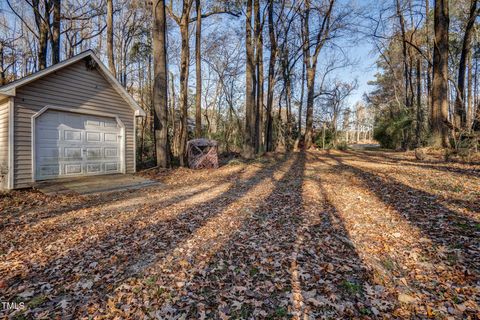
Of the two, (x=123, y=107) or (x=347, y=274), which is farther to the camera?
(x=123, y=107)

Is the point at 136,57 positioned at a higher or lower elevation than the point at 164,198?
higher

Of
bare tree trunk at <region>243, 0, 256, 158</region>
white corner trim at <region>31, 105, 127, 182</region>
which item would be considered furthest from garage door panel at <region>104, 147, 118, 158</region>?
bare tree trunk at <region>243, 0, 256, 158</region>

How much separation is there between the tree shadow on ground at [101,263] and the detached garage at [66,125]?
4849mm

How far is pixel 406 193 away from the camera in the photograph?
543 centimetres

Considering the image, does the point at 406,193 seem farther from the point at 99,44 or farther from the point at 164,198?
the point at 99,44

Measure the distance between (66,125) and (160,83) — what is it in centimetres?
393

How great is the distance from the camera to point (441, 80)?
408 inches

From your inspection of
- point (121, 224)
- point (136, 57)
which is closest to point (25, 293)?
point (121, 224)

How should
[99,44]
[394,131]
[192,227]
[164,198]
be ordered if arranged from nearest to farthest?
[192,227], [164,198], [394,131], [99,44]

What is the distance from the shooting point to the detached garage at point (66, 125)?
678 cm

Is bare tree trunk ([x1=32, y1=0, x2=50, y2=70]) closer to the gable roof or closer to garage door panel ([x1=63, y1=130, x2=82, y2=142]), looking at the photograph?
the gable roof

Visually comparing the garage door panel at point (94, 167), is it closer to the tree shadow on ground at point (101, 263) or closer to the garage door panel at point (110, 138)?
the garage door panel at point (110, 138)

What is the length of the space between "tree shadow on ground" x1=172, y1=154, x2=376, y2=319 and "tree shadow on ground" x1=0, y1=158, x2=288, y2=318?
0.87 metres

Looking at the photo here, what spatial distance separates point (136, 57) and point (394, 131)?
72.6 ft
